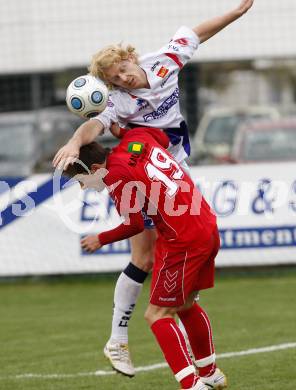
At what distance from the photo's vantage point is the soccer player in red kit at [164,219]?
7.26m

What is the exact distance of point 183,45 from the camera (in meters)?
8.13

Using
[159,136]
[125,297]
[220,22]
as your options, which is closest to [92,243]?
[159,136]

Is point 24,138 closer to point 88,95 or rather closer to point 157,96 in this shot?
point 157,96

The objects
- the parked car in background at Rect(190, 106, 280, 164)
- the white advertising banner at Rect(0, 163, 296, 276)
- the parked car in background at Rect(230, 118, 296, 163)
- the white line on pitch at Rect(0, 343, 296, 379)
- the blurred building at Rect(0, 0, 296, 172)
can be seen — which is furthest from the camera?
the parked car in background at Rect(190, 106, 280, 164)

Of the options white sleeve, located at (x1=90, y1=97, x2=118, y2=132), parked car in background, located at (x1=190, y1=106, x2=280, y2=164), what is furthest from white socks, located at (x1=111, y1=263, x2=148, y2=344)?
parked car in background, located at (x1=190, y1=106, x2=280, y2=164)

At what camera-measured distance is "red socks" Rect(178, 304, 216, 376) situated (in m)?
7.77

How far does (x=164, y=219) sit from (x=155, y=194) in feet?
0.54

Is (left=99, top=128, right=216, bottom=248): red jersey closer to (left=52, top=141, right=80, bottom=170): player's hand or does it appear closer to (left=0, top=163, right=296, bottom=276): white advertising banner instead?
(left=52, top=141, right=80, bottom=170): player's hand

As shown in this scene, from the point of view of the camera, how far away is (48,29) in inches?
700

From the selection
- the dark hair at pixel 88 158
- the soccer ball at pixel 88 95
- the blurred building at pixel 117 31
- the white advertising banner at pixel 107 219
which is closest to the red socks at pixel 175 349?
the dark hair at pixel 88 158

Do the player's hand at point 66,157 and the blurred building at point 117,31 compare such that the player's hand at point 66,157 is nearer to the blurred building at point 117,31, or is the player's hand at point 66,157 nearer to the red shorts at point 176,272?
the red shorts at point 176,272

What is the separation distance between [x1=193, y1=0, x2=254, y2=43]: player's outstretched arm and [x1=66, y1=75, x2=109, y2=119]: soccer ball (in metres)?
0.90

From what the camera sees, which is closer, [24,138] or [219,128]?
[24,138]

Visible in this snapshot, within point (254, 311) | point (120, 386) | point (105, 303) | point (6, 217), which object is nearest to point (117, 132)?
point (120, 386)
